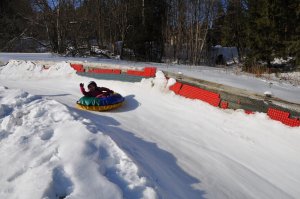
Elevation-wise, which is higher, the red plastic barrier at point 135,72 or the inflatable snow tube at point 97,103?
the red plastic barrier at point 135,72

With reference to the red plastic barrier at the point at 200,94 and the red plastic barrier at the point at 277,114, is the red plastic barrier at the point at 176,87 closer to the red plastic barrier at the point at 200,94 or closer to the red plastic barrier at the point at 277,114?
the red plastic barrier at the point at 200,94

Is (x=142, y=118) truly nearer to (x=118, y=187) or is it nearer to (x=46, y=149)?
(x=46, y=149)

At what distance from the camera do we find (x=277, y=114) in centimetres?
661

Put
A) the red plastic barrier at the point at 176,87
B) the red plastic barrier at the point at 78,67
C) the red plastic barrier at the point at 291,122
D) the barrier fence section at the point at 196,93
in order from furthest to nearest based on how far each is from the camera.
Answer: the red plastic barrier at the point at 78,67 → the red plastic barrier at the point at 176,87 → the barrier fence section at the point at 196,93 → the red plastic barrier at the point at 291,122

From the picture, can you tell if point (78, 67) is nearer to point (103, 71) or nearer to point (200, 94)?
point (103, 71)

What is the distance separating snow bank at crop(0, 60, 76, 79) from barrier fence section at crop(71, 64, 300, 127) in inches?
14.9

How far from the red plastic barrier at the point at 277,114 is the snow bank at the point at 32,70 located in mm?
7223

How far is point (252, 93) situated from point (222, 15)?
85.1 ft

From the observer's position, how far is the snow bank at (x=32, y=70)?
12109mm

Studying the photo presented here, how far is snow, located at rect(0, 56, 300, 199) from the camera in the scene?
3596 millimetres

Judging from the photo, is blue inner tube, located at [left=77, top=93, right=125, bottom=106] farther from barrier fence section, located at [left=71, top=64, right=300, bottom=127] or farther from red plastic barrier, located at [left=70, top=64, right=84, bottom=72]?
red plastic barrier, located at [left=70, top=64, right=84, bottom=72]

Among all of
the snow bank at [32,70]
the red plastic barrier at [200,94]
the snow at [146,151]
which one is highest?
the snow bank at [32,70]

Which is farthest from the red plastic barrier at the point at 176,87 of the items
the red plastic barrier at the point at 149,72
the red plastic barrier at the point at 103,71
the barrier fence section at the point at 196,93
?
the red plastic barrier at the point at 103,71

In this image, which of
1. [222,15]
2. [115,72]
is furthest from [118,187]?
[222,15]
